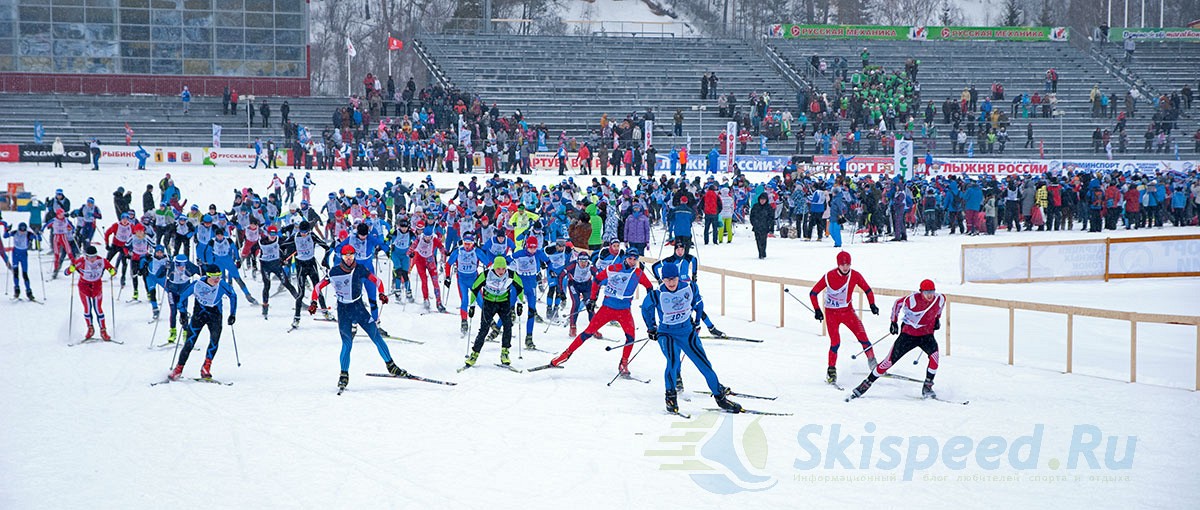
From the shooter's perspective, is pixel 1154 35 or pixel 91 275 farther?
pixel 1154 35

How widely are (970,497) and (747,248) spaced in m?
18.9

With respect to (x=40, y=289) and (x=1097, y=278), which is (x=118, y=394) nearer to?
(x=40, y=289)

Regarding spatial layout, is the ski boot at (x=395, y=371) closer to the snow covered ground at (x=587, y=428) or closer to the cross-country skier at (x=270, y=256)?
the snow covered ground at (x=587, y=428)

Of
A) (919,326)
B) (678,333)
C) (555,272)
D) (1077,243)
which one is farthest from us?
(1077,243)

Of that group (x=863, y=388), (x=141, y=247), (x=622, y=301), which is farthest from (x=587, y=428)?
(x=141, y=247)

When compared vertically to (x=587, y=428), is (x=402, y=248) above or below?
above

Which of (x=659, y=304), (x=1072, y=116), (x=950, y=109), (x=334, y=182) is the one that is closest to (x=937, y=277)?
(x=659, y=304)

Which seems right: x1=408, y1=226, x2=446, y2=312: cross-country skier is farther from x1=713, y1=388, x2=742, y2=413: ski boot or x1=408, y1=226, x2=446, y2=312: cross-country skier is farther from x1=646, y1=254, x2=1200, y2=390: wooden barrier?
x1=713, y1=388, x2=742, y2=413: ski boot

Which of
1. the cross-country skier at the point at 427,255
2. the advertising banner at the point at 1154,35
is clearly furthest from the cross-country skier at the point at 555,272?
the advertising banner at the point at 1154,35

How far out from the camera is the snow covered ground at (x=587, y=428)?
30.1ft

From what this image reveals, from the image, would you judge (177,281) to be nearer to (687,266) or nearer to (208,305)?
(208,305)

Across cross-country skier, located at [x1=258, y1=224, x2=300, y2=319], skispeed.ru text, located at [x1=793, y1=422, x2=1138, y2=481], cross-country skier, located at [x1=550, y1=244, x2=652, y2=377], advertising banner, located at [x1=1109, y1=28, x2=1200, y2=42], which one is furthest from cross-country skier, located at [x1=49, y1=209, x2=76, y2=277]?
advertising banner, located at [x1=1109, y1=28, x2=1200, y2=42]

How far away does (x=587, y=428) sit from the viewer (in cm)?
1122

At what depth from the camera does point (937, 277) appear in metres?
22.3
